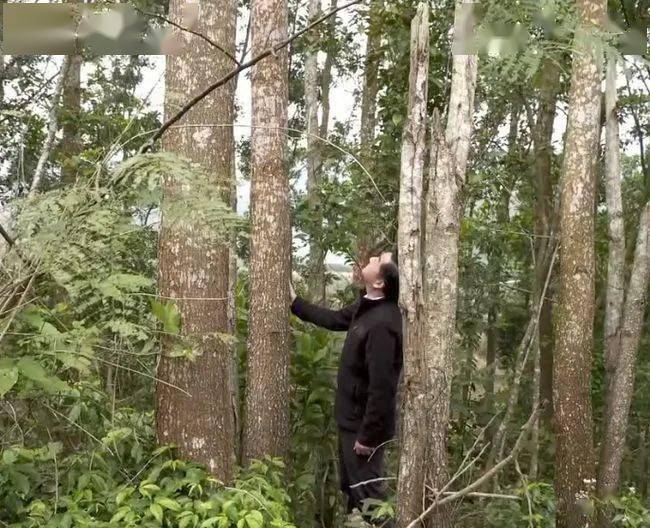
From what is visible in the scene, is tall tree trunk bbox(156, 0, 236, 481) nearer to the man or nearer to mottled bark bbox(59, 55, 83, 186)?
the man

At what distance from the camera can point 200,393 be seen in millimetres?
4367

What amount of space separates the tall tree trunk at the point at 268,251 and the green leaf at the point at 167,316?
1.06 metres

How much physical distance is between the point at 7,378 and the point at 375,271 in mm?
2428

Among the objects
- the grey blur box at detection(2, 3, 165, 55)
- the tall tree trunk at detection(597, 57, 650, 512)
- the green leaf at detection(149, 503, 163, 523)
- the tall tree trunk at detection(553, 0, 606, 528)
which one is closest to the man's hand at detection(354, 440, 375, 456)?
the green leaf at detection(149, 503, 163, 523)

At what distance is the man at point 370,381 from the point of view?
4.69 metres

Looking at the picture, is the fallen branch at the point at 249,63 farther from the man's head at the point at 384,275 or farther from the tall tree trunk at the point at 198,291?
the man's head at the point at 384,275

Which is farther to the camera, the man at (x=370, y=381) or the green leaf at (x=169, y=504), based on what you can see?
the man at (x=370, y=381)

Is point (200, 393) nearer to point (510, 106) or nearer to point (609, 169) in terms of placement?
point (609, 169)

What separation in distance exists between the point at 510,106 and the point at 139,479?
32.6 ft

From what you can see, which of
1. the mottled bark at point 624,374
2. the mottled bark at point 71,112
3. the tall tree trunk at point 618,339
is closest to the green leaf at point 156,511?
the tall tree trunk at point 618,339

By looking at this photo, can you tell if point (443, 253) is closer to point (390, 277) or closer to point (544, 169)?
point (390, 277)

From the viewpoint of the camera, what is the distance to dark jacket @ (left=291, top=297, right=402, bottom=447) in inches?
184

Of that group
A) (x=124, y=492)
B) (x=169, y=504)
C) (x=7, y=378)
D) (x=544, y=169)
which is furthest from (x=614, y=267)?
(x=7, y=378)

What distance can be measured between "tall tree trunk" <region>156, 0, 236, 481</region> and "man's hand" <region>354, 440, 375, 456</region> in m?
0.82
